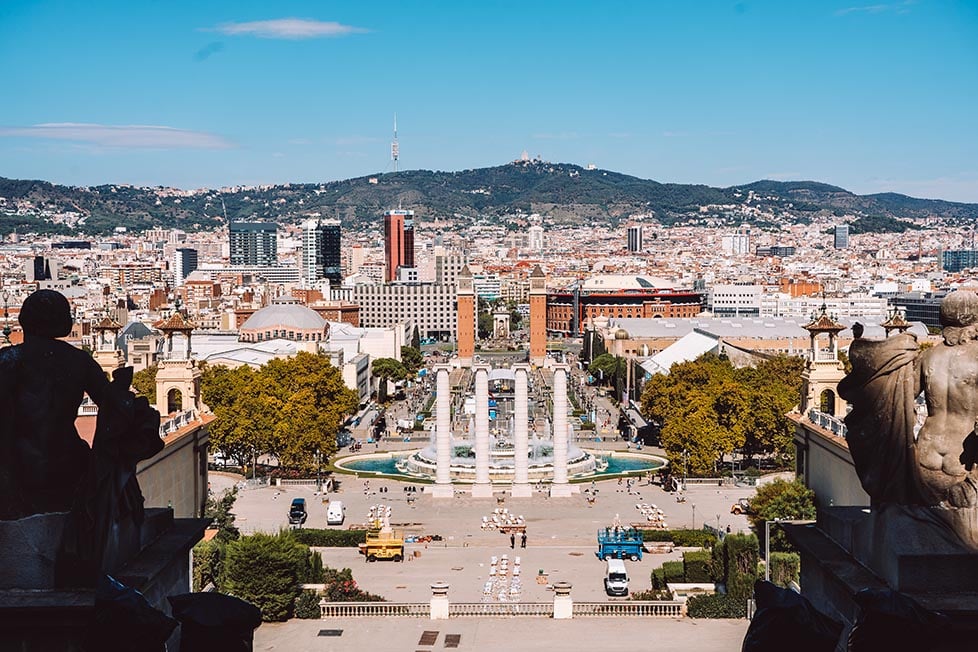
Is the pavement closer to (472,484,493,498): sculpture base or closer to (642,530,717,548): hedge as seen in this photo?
(642,530,717,548): hedge

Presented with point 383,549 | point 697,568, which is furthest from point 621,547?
point 383,549

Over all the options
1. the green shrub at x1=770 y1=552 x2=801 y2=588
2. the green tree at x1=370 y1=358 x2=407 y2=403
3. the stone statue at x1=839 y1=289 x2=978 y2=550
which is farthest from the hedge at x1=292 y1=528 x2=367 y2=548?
the green tree at x1=370 y1=358 x2=407 y2=403

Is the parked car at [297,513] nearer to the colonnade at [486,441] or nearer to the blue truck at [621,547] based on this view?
the colonnade at [486,441]

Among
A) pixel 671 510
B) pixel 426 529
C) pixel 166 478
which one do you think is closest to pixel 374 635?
pixel 166 478

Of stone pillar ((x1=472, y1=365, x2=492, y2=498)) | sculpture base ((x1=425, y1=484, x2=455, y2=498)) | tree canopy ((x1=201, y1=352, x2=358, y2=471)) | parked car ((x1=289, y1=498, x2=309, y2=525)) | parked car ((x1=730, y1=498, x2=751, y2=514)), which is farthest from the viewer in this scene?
tree canopy ((x1=201, y1=352, x2=358, y2=471))

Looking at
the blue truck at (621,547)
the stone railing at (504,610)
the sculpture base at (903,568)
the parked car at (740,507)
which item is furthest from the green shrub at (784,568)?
the sculpture base at (903,568)

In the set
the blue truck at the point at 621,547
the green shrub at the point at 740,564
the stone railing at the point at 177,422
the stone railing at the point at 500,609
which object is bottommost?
the blue truck at the point at 621,547

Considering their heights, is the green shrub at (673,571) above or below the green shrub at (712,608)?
below
